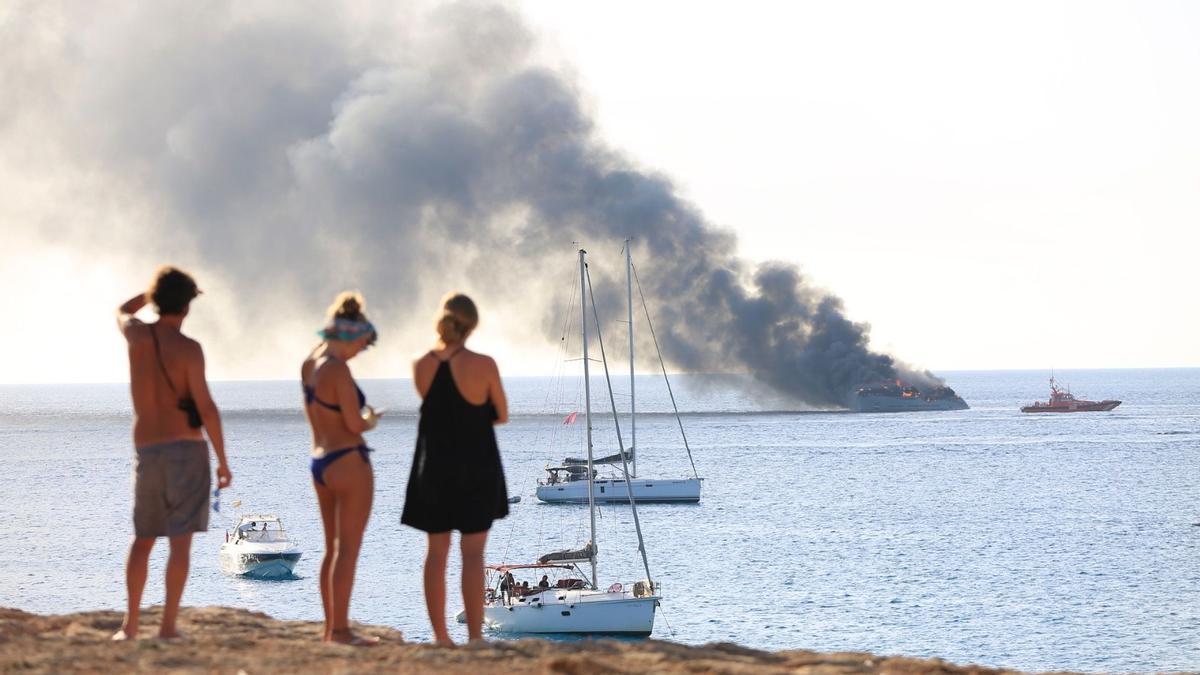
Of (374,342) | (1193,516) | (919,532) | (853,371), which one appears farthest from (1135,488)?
(853,371)

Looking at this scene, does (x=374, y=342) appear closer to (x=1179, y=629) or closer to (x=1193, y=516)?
(x=1179, y=629)

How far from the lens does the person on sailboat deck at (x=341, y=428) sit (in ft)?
26.3

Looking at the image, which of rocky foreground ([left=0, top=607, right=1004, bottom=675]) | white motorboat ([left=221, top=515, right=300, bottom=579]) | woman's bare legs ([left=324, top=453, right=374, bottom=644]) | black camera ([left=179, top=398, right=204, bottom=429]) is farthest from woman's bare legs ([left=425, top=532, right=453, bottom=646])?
white motorboat ([left=221, top=515, right=300, bottom=579])

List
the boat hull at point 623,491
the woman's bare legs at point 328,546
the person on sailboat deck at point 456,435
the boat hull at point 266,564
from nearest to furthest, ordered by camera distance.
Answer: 1. the person on sailboat deck at point 456,435
2. the woman's bare legs at point 328,546
3. the boat hull at point 266,564
4. the boat hull at point 623,491

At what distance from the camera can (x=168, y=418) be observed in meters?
8.10

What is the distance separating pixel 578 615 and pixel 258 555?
18.5 m

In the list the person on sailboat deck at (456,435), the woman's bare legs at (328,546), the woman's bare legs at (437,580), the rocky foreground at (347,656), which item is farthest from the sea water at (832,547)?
the person on sailboat deck at (456,435)

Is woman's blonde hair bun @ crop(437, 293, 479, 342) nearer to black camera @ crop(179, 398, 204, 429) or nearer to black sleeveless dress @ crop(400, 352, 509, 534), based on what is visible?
black sleeveless dress @ crop(400, 352, 509, 534)

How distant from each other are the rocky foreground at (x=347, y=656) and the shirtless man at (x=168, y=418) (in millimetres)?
574

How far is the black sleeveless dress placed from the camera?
26.8 ft

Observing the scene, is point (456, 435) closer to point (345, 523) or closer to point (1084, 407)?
point (345, 523)

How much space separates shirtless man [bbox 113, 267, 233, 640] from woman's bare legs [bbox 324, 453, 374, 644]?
2.15 feet

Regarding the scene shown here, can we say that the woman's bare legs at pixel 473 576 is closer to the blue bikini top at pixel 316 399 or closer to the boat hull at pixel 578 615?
the blue bikini top at pixel 316 399

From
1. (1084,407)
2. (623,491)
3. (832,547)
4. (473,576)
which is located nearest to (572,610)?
(832,547)
